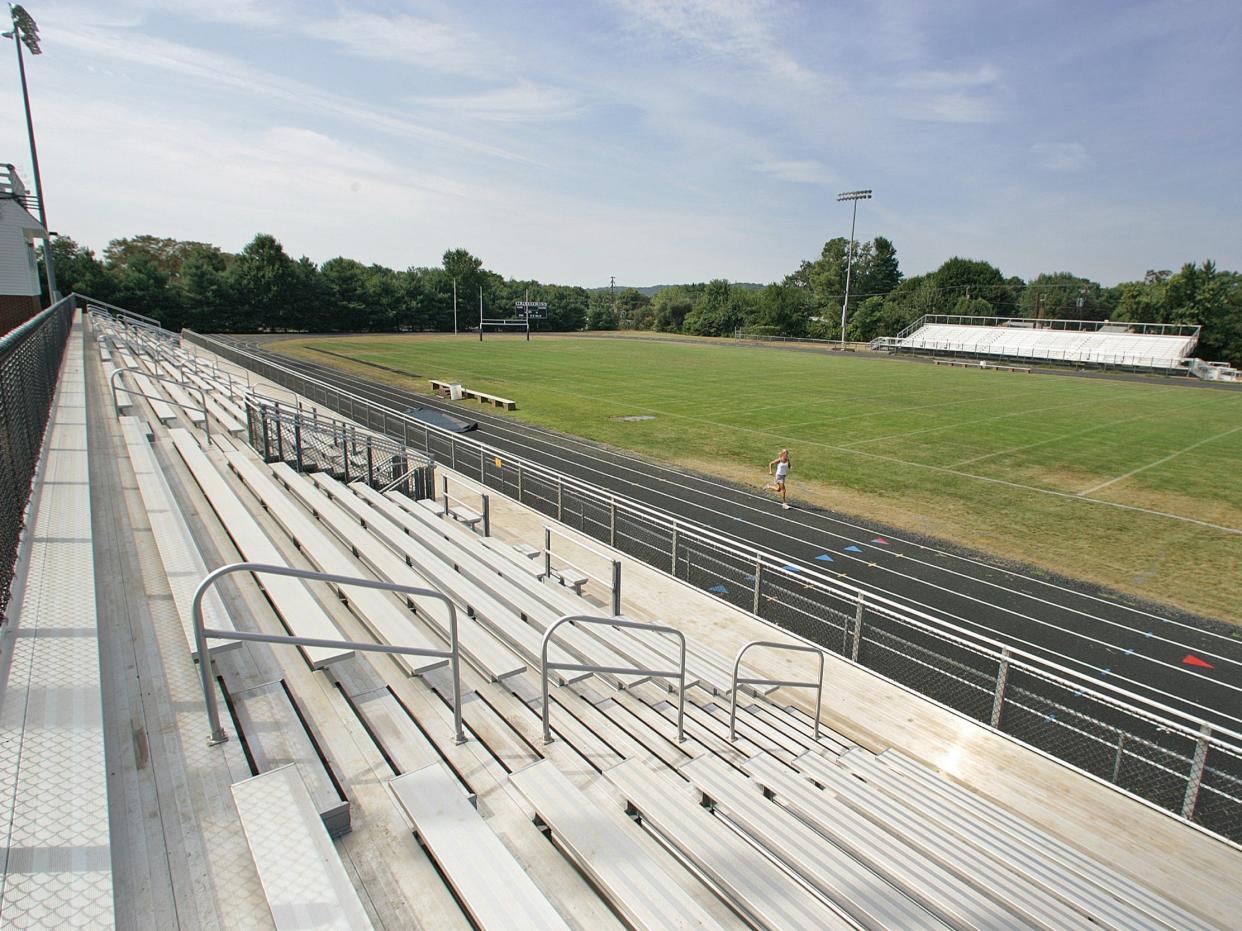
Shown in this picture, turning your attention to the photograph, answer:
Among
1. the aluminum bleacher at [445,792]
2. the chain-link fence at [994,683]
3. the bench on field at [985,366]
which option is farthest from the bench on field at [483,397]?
the bench on field at [985,366]

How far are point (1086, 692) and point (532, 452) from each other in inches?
713

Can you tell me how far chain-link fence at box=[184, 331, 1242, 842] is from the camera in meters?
6.79

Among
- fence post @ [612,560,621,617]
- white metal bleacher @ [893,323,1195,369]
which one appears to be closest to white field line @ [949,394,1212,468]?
fence post @ [612,560,621,617]

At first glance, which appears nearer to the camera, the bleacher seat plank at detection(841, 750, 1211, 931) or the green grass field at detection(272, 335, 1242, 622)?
the bleacher seat plank at detection(841, 750, 1211, 931)

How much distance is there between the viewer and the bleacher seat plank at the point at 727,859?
3209 millimetres

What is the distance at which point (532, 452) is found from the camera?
22609mm

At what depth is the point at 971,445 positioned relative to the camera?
26.0 m

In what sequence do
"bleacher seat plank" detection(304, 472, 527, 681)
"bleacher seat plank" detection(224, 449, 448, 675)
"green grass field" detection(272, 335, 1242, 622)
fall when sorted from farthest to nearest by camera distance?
"green grass field" detection(272, 335, 1242, 622)
"bleacher seat plank" detection(304, 472, 527, 681)
"bleacher seat plank" detection(224, 449, 448, 675)

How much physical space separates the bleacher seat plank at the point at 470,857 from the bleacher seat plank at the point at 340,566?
141cm

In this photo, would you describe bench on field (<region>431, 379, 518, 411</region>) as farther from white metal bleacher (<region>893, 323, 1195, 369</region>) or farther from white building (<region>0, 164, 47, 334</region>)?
white metal bleacher (<region>893, 323, 1195, 369</region>)

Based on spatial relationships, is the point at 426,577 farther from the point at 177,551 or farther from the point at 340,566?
the point at 177,551

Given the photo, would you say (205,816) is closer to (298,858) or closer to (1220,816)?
(298,858)

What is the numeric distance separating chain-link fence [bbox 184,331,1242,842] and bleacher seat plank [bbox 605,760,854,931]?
13.2ft

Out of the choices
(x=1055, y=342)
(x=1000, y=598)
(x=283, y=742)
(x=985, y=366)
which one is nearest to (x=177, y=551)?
(x=283, y=742)
